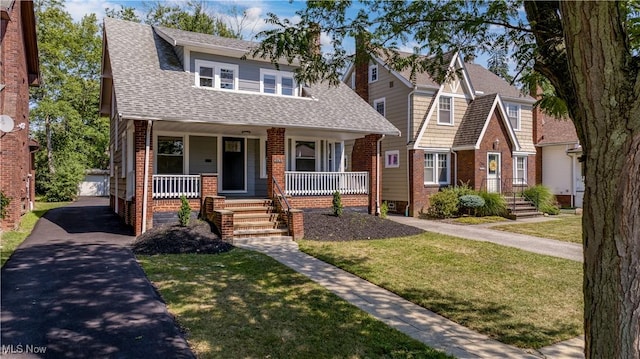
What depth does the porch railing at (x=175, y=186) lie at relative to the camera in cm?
1220

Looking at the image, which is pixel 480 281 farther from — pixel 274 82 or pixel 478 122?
pixel 478 122

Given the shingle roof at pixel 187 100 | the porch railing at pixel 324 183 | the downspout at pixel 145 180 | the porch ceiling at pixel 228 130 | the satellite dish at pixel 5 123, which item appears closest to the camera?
the satellite dish at pixel 5 123

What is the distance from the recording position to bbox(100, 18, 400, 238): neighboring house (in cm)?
1215

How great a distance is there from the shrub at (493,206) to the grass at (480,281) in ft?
23.4

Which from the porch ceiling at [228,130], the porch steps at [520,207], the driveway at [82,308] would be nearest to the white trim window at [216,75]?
the porch ceiling at [228,130]

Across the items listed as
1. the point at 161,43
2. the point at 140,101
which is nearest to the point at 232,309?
the point at 140,101

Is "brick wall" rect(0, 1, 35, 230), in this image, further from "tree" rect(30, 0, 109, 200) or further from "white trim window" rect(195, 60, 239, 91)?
"tree" rect(30, 0, 109, 200)

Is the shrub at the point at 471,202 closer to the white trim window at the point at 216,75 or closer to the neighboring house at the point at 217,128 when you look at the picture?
the neighboring house at the point at 217,128

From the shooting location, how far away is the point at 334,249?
10.1 meters

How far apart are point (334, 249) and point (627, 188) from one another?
8.00 meters

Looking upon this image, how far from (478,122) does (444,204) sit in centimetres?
468

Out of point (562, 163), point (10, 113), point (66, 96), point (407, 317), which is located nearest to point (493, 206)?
Result: point (562, 163)

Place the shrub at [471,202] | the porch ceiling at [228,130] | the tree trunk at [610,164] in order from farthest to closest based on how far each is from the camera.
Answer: the shrub at [471,202], the porch ceiling at [228,130], the tree trunk at [610,164]

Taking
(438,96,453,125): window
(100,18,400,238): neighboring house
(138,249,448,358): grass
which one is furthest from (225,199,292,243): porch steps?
(438,96,453,125): window
